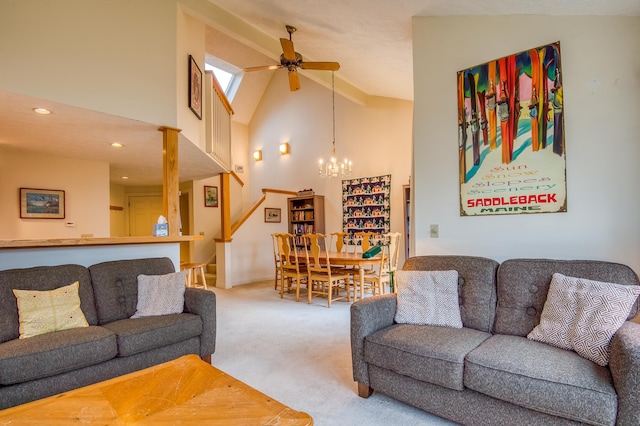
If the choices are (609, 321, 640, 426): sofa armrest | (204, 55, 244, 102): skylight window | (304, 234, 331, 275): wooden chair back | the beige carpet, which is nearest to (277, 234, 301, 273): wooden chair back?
(304, 234, 331, 275): wooden chair back

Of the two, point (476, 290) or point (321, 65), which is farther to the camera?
point (321, 65)

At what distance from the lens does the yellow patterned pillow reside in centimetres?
224

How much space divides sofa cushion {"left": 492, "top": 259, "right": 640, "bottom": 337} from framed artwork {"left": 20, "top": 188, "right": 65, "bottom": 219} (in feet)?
17.9

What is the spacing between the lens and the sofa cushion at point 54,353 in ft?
6.16

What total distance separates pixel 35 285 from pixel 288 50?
333cm

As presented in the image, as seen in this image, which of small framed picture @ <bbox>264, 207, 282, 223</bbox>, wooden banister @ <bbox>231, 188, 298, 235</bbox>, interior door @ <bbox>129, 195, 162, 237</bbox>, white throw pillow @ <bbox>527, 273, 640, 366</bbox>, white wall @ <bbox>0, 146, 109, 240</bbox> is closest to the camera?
white throw pillow @ <bbox>527, 273, 640, 366</bbox>

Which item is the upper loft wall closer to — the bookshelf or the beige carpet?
the beige carpet

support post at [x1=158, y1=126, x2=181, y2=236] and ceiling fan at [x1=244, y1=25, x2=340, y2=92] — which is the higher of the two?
ceiling fan at [x1=244, y1=25, x2=340, y2=92]

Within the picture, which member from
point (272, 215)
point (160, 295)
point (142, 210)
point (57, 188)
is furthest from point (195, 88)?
point (142, 210)

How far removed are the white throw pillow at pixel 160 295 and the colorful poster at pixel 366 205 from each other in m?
4.32

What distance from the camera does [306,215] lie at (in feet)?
24.1

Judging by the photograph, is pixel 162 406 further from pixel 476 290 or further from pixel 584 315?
pixel 584 315

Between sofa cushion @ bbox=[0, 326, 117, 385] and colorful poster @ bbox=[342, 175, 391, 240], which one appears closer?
sofa cushion @ bbox=[0, 326, 117, 385]

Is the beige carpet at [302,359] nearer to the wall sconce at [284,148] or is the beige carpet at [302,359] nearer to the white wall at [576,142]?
the white wall at [576,142]
